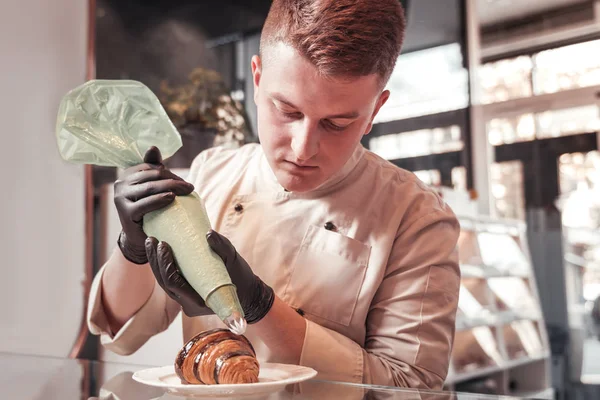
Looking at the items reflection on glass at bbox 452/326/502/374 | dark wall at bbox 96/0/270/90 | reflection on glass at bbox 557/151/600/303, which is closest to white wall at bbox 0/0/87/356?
dark wall at bbox 96/0/270/90

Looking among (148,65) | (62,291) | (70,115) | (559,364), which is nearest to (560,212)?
(559,364)

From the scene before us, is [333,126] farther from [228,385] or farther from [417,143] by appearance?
[417,143]

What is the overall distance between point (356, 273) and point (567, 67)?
311 cm

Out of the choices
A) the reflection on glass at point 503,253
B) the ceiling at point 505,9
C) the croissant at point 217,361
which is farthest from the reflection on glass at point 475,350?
the croissant at point 217,361

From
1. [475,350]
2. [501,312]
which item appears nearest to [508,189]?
[501,312]

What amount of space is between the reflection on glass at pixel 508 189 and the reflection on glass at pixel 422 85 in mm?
501

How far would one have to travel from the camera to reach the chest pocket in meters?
1.18

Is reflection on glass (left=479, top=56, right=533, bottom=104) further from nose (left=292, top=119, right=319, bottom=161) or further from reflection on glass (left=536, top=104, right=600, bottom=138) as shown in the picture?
nose (left=292, top=119, right=319, bottom=161)

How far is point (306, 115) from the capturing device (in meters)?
0.97

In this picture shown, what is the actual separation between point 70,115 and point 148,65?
2.12 m

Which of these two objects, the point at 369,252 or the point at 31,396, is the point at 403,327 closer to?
the point at 369,252

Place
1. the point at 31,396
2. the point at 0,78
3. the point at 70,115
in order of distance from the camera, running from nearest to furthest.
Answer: the point at 31,396, the point at 70,115, the point at 0,78

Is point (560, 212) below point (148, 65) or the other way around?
below

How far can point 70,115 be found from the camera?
0.95 metres
